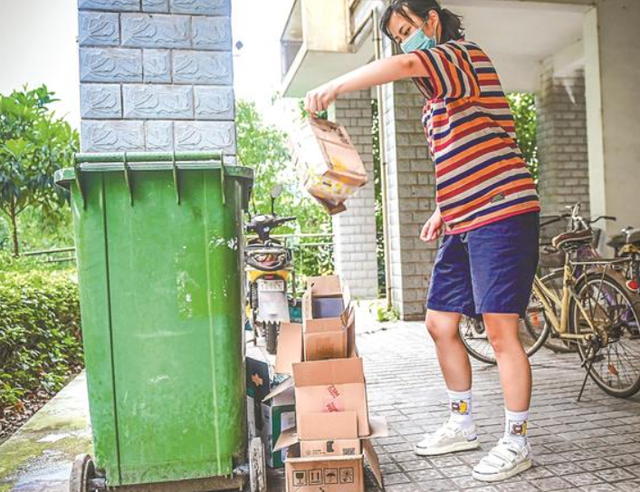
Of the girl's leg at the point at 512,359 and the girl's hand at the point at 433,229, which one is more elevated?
the girl's hand at the point at 433,229

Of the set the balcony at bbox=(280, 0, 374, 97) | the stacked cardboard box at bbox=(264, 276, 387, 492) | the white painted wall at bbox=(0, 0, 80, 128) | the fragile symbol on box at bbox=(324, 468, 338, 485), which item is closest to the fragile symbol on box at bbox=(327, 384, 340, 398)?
the stacked cardboard box at bbox=(264, 276, 387, 492)

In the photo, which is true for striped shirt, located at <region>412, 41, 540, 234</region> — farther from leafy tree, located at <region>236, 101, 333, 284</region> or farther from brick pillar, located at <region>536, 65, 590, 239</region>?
leafy tree, located at <region>236, 101, 333, 284</region>

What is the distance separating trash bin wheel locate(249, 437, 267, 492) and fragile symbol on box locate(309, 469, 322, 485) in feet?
0.51

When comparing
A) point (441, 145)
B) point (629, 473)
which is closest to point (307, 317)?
point (441, 145)

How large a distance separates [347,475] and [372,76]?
1.29 meters

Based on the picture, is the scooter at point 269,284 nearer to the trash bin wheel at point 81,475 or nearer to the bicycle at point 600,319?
the bicycle at point 600,319

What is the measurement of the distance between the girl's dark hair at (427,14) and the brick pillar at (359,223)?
6.23 m

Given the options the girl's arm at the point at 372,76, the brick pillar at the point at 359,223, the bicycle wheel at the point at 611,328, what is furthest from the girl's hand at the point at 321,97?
the brick pillar at the point at 359,223

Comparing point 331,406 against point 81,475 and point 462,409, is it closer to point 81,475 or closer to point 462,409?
point 462,409

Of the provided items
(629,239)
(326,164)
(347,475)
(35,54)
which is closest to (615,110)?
(629,239)

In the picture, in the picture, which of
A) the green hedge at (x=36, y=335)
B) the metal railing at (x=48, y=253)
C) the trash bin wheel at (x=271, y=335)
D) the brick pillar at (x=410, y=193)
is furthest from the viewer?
the metal railing at (x=48, y=253)

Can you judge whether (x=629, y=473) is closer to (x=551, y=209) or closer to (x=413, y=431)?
(x=413, y=431)

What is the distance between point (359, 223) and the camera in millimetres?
8492

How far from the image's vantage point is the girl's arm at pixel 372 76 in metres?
1.75
